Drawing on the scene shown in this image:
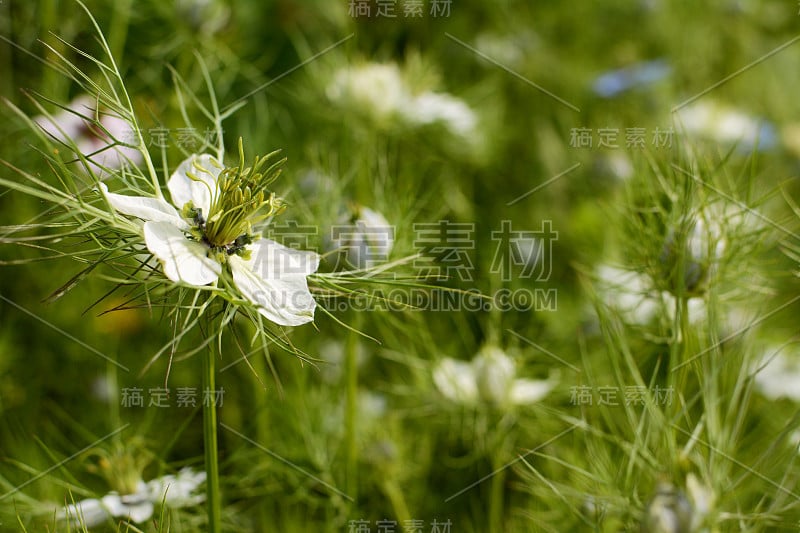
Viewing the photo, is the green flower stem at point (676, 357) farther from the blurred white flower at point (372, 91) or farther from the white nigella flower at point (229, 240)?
the blurred white flower at point (372, 91)

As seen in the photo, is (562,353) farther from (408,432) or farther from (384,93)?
(384,93)

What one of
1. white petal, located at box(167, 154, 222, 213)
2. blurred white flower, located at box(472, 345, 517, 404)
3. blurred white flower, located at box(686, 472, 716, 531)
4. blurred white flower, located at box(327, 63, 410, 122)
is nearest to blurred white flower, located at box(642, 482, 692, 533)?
blurred white flower, located at box(686, 472, 716, 531)

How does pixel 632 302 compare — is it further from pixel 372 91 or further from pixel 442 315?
pixel 372 91

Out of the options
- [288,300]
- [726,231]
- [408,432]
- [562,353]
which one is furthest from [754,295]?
[288,300]

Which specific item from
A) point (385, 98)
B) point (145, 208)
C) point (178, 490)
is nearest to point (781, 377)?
point (385, 98)

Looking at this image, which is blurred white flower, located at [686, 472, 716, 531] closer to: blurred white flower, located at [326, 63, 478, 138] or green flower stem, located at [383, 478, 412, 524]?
green flower stem, located at [383, 478, 412, 524]
